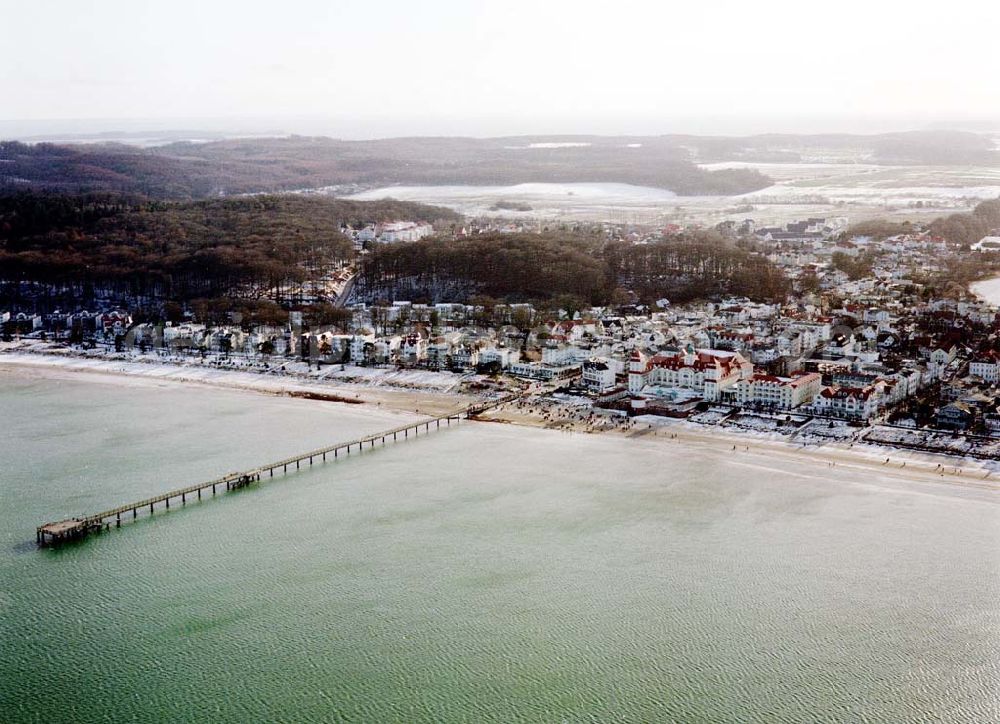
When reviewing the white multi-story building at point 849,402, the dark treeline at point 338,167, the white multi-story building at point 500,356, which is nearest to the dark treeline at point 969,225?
the white multi-story building at point 849,402

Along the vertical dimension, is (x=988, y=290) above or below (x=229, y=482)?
above

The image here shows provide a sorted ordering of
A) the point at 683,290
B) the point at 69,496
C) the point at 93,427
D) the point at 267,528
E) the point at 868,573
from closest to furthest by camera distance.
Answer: the point at 868,573 < the point at 267,528 < the point at 69,496 < the point at 93,427 < the point at 683,290

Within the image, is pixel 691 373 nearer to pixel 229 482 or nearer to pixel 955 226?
pixel 229 482

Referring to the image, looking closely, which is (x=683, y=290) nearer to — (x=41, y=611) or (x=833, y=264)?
(x=833, y=264)

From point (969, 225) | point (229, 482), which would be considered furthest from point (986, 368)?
point (969, 225)

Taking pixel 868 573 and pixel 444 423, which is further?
pixel 444 423

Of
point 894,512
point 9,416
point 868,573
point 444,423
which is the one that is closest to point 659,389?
point 444,423

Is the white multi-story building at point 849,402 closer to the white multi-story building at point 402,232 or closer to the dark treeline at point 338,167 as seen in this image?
the white multi-story building at point 402,232

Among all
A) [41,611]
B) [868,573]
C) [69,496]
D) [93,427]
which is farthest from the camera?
[93,427]
